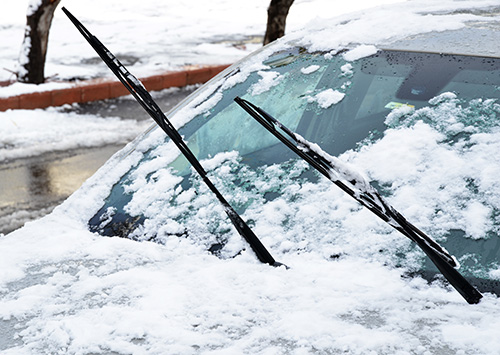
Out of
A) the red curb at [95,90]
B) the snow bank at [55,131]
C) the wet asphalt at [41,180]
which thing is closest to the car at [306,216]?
the wet asphalt at [41,180]

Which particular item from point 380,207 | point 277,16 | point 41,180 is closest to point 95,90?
point 277,16

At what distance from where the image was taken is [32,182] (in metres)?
5.79

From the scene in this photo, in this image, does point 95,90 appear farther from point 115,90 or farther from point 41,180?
point 41,180

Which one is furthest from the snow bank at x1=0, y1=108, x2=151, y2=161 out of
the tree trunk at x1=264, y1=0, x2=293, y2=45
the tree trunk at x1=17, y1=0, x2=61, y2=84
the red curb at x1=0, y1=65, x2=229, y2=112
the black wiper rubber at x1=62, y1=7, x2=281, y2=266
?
the black wiper rubber at x1=62, y1=7, x2=281, y2=266

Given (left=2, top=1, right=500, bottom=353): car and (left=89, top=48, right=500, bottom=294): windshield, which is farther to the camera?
(left=89, top=48, right=500, bottom=294): windshield

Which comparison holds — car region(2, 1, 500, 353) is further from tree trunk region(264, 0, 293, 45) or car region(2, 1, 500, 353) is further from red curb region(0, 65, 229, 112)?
tree trunk region(264, 0, 293, 45)

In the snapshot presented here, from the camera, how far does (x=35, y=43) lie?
852 cm

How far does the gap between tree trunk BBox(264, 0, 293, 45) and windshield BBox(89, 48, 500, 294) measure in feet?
22.4

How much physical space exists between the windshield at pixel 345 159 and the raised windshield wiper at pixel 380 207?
0.12 m

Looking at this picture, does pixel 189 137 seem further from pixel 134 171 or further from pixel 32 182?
pixel 32 182

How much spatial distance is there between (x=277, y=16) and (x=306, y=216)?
7.57m

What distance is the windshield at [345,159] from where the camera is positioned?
198 cm

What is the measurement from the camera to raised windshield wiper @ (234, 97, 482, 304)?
168 cm

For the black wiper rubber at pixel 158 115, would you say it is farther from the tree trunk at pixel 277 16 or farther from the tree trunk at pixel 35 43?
the tree trunk at pixel 277 16
